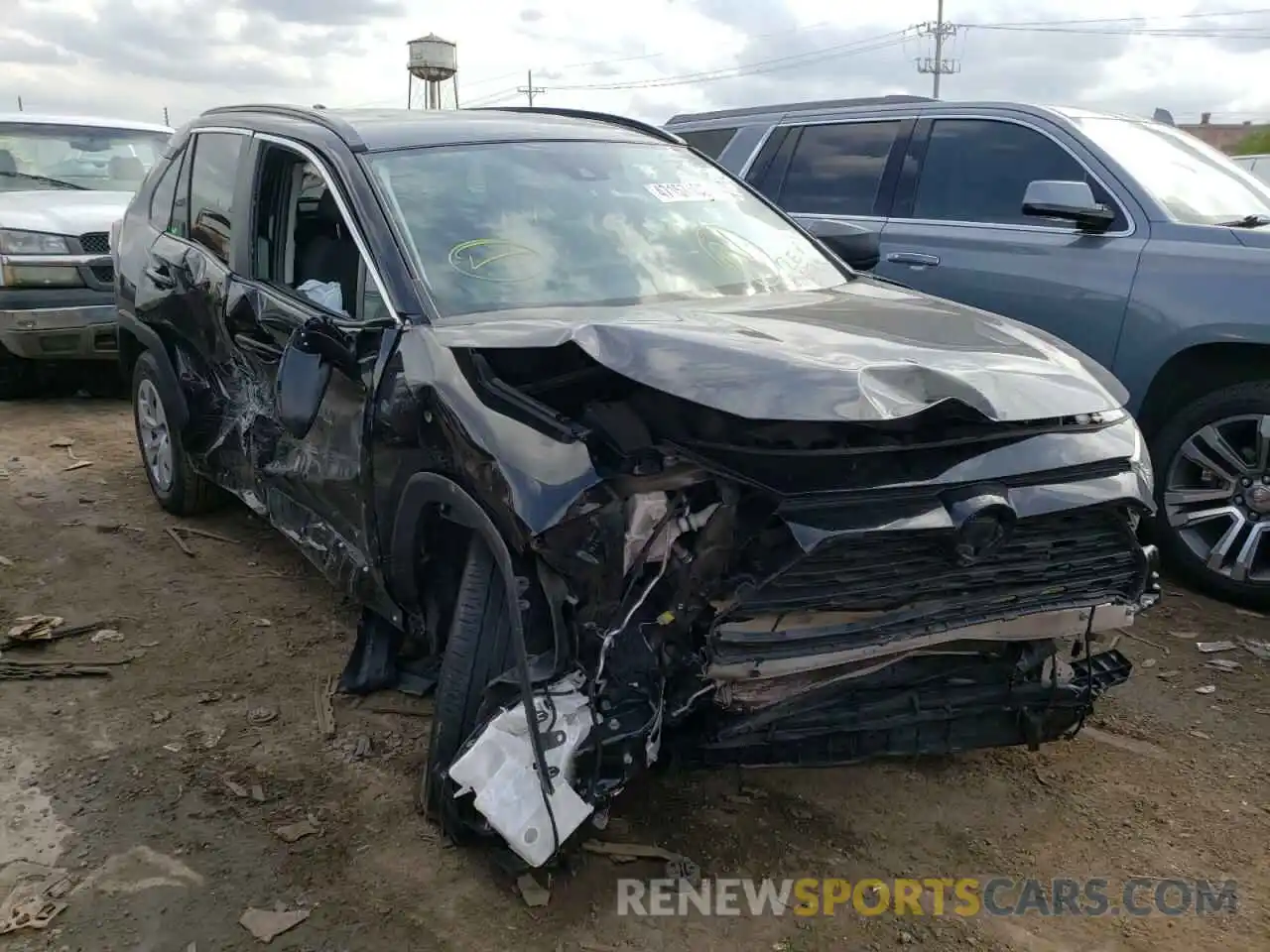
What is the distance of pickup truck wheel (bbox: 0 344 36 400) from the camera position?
802 cm

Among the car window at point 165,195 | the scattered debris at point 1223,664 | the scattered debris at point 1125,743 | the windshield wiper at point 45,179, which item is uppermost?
the car window at point 165,195

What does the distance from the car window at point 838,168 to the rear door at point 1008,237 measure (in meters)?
0.20

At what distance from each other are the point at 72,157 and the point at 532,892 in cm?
801

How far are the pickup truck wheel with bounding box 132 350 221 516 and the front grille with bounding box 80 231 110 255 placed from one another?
2.53m

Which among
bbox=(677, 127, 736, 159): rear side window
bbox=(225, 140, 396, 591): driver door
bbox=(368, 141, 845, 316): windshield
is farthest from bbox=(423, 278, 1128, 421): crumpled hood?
bbox=(677, 127, 736, 159): rear side window

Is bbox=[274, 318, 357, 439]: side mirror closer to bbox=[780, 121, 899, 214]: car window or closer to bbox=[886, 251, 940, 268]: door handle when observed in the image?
bbox=[886, 251, 940, 268]: door handle

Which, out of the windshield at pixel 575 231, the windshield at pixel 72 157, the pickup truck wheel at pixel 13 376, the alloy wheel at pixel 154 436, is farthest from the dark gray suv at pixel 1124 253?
the pickup truck wheel at pixel 13 376

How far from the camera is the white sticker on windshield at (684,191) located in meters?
3.83

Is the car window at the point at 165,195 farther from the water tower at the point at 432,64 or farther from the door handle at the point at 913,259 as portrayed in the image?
the water tower at the point at 432,64

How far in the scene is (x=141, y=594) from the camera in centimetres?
449

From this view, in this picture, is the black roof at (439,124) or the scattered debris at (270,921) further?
the black roof at (439,124)

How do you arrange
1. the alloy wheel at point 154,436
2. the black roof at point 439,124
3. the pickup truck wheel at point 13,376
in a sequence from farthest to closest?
the pickup truck wheel at point 13,376 < the alloy wheel at point 154,436 < the black roof at point 439,124

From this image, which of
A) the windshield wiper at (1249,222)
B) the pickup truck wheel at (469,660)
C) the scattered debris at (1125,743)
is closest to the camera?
the pickup truck wheel at (469,660)

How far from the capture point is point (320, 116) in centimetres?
382
